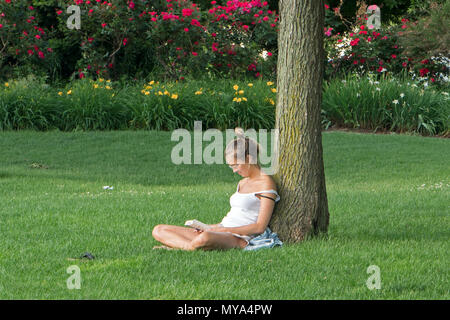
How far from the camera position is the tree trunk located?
5906 mm

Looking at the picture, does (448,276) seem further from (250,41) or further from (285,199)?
(250,41)

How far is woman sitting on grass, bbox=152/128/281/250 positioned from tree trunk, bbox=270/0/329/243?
0.20m

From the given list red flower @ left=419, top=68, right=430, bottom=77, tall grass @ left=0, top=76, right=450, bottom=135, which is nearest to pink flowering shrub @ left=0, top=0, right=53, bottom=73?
tall grass @ left=0, top=76, right=450, bottom=135

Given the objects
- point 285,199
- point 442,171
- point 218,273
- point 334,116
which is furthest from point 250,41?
point 218,273

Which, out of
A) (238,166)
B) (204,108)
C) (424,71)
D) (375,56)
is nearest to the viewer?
(238,166)

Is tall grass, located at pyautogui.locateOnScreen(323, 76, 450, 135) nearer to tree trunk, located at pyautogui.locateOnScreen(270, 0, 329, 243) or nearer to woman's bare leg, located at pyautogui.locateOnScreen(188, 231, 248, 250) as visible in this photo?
tree trunk, located at pyautogui.locateOnScreen(270, 0, 329, 243)

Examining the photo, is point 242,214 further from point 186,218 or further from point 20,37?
point 20,37

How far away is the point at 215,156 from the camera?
12195 mm

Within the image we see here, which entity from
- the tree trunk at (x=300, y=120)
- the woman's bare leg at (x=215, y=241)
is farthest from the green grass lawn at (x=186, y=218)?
the tree trunk at (x=300, y=120)

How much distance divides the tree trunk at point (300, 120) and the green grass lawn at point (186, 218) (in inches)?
11.4

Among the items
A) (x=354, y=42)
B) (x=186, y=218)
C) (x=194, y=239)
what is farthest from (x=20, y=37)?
(x=194, y=239)

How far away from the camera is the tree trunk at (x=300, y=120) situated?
5906 mm

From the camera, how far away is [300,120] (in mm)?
5922

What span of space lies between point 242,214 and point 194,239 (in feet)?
1.48
